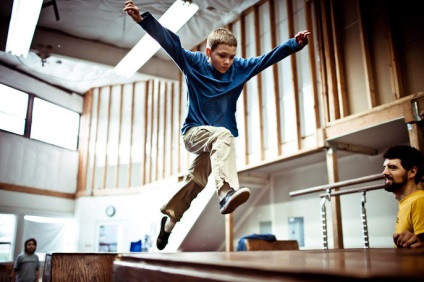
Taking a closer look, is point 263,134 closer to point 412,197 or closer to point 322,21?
point 322,21

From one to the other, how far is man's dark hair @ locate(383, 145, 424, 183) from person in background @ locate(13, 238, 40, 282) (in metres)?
5.55

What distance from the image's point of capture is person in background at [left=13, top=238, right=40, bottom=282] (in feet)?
19.9

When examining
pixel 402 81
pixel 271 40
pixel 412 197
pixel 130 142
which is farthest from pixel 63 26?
pixel 412 197

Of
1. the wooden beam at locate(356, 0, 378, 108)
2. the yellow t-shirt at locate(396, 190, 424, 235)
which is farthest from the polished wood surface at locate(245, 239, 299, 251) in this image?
the yellow t-shirt at locate(396, 190, 424, 235)

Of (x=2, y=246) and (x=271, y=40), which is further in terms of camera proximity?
(x=2, y=246)

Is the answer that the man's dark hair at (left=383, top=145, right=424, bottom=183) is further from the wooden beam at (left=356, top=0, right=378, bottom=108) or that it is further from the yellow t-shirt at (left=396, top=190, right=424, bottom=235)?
the wooden beam at (left=356, top=0, right=378, bottom=108)

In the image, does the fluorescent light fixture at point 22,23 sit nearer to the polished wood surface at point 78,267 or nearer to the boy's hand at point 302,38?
the boy's hand at point 302,38

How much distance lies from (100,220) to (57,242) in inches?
44.7

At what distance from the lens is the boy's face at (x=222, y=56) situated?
232cm

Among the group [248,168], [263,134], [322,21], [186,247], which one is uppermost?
[322,21]

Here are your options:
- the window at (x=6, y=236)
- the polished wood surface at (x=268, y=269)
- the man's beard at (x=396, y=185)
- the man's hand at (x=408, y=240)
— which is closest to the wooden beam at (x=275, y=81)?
the man's beard at (x=396, y=185)

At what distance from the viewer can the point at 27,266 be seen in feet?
20.0

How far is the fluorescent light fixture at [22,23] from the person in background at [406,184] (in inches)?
196

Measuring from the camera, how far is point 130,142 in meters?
10.3
